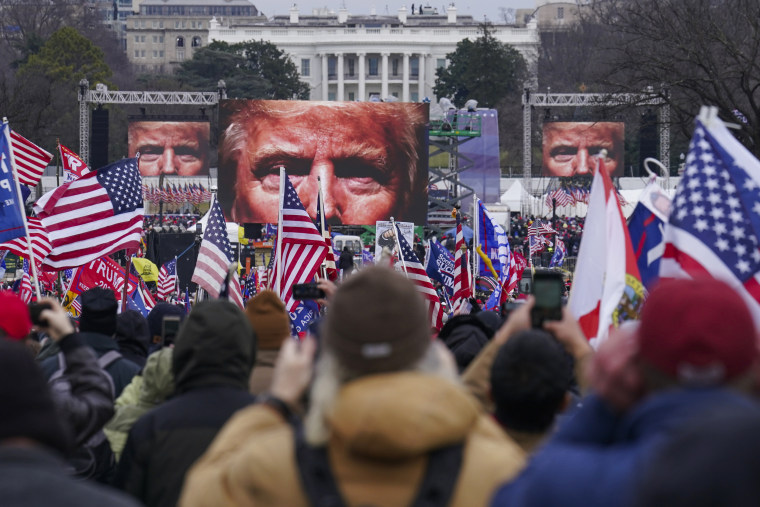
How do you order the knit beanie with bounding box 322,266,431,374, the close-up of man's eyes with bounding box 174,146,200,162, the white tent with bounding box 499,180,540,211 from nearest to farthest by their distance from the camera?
the knit beanie with bounding box 322,266,431,374
the white tent with bounding box 499,180,540,211
the close-up of man's eyes with bounding box 174,146,200,162

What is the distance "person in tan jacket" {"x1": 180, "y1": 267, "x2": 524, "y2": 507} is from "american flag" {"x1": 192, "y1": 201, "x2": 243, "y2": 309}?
7184mm

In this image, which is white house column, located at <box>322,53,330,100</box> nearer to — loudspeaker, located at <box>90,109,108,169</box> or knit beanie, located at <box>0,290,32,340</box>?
loudspeaker, located at <box>90,109,108,169</box>

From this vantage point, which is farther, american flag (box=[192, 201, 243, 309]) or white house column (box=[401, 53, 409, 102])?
white house column (box=[401, 53, 409, 102])

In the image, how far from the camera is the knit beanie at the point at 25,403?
230 cm

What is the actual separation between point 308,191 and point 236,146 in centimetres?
257

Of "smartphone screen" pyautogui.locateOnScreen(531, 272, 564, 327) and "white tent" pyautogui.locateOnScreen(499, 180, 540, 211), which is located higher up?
"smartphone screen" pyautogui.locateOnScreen(531, 272, 564, 327)

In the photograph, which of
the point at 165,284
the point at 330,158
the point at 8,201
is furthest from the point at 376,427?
the point at 330,158

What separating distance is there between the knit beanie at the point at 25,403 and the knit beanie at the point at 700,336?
989 millimetres

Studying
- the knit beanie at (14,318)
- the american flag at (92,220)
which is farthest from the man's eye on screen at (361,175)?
the knit beanie at (14,318)

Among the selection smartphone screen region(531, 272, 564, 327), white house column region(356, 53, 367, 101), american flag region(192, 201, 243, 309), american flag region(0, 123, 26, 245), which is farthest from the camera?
white house column region(356, 53, 367, 101)

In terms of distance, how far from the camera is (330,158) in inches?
1684

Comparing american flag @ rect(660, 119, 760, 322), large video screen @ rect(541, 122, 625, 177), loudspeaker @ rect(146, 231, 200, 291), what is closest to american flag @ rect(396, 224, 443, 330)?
american flag @ rect(660, 119, 760, 322)

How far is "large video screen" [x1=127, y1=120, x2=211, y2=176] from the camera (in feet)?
170

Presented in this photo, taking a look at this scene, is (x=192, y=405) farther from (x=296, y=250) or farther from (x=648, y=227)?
(x=296, y=250)
